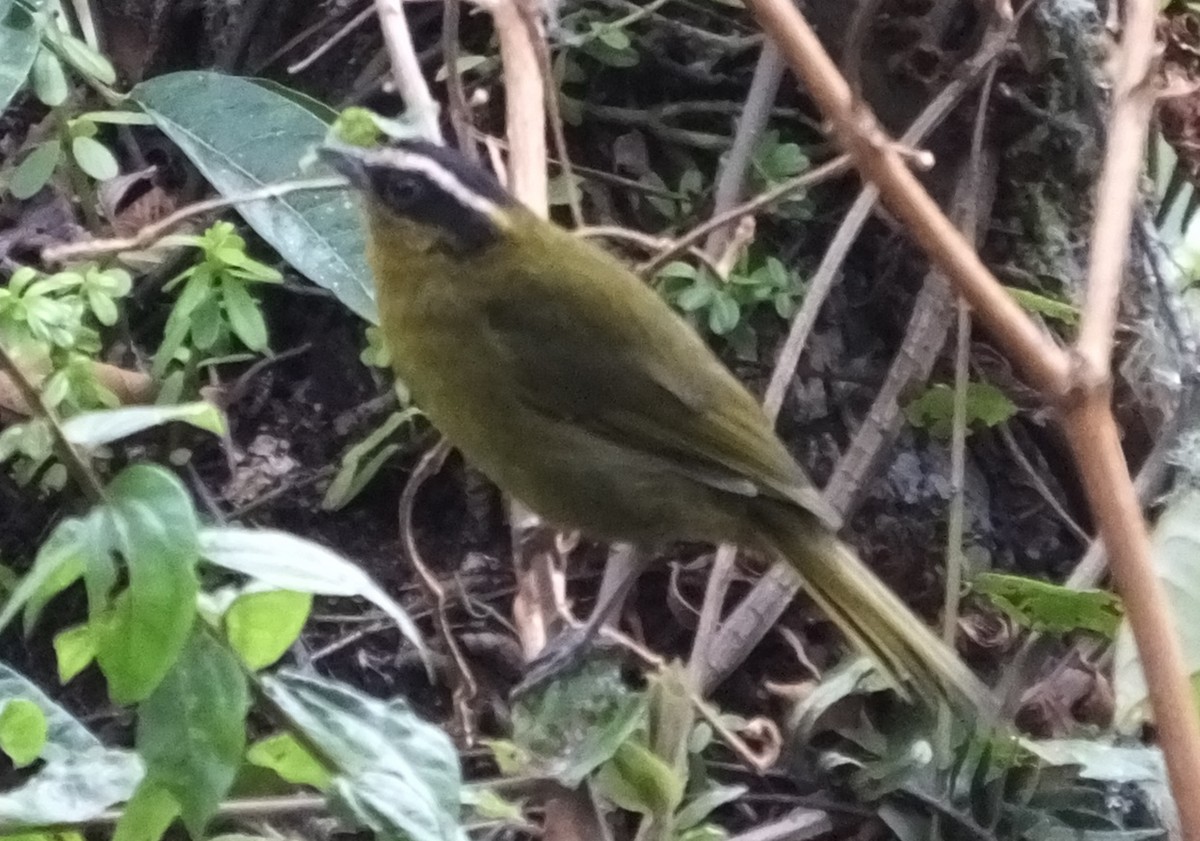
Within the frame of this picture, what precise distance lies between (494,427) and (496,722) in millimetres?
480

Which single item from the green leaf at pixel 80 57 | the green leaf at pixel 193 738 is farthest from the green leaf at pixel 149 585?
the green leaf at pixel 80 57

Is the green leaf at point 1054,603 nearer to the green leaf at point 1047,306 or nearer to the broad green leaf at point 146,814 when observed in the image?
the green leaf at point 1047,306

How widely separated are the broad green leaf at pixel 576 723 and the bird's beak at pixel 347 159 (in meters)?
0.72

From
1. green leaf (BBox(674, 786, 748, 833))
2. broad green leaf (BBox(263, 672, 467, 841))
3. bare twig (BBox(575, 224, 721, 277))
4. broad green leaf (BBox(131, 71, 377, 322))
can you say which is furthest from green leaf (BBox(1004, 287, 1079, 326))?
broad green leaf (BBox(263, 672, 467, 841))

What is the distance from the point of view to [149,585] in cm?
92

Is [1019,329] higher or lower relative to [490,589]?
higher

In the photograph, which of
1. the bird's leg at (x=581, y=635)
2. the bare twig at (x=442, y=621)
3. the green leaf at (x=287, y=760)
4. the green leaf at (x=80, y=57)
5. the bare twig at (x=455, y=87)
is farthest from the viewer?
the green leaf at (x=80, y=57)

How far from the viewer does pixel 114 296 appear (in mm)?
2010

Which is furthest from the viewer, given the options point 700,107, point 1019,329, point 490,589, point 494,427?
point 700,107

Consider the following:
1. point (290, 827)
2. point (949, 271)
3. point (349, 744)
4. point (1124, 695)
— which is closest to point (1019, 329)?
point (949, 271)

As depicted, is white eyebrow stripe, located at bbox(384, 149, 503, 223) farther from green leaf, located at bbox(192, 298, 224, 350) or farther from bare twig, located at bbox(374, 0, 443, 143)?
green leaf, located at bbox(192, 298, 224, 350)

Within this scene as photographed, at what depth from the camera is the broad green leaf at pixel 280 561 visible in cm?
100

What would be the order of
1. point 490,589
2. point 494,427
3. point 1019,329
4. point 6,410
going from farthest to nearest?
point 490,589, point 6,410, point 494,427, point 1019,329

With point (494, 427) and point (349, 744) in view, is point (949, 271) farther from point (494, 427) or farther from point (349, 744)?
point (494, 427)
